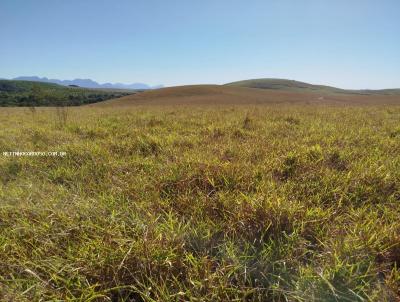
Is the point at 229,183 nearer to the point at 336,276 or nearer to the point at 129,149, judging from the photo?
the point at 336,276

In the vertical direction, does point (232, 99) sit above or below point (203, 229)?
above

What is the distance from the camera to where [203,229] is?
2.15 metres

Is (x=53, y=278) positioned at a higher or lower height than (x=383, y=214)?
lower

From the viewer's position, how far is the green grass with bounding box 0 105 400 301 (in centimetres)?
160

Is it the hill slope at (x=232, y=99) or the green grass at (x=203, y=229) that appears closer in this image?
the green grass at (x=203, y=229)

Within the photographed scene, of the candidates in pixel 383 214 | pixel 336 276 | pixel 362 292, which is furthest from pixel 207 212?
pixel 383 214

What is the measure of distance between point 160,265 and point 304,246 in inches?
42.3

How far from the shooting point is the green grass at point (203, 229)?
5.24 feet

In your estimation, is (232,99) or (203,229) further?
(232,99)

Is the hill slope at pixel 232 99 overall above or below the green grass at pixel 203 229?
above

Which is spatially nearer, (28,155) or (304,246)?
(304,246)

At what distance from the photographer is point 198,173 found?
3.16 meters

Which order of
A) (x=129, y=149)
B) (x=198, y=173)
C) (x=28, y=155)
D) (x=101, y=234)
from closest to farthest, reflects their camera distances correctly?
(x=101, y=234) → (x=198, y=173) → (x=28, y=155) → (x=129, y=149)

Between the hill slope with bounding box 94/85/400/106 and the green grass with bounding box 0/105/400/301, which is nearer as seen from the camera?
the green grass with bounding box 0/105/400/301
